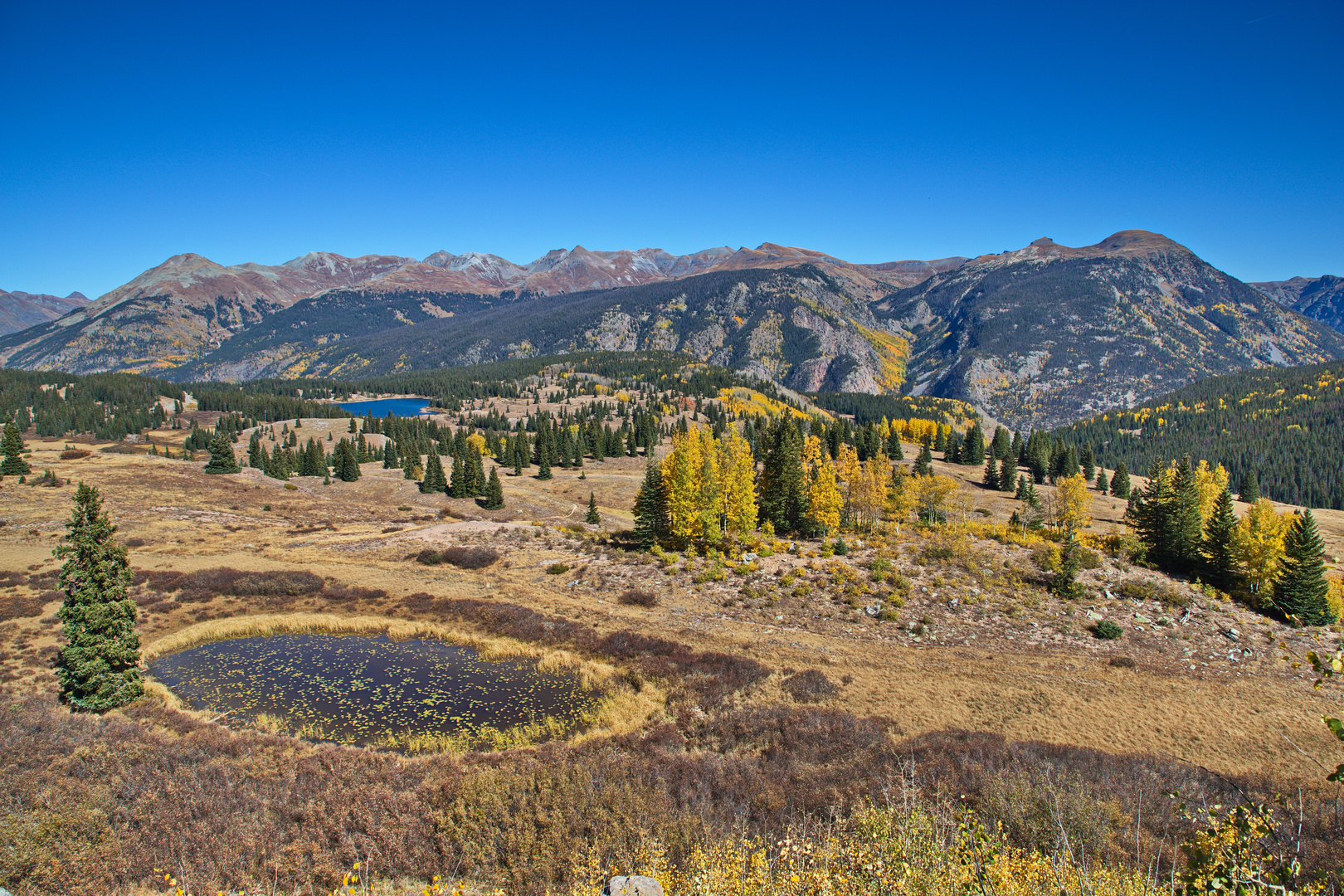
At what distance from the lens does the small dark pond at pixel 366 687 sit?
2820 cm

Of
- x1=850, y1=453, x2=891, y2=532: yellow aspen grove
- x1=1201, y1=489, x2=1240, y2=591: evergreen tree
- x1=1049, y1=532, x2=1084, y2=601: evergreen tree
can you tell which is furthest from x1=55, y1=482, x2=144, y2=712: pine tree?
x1=1201, y1=489, x2=1240, y2=591: evergreen tree

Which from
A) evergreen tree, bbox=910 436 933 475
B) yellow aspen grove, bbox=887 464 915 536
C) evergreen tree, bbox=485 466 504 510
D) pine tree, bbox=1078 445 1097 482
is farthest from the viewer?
pine tree, bbox=1078 445 1097 482

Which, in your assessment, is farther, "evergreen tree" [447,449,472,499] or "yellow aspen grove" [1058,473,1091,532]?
"evergreen tree" [447,449,472,499]

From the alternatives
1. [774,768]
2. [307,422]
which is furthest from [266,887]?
[307,422]

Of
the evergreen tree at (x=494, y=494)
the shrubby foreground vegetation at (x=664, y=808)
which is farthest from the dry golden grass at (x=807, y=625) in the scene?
the evergreen tree at (x=494, y=494)

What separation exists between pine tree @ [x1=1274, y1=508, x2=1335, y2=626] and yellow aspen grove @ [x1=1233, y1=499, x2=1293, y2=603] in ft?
4.19

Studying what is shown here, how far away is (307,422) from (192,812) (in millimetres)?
200265

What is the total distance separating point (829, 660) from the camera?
35750 millimetres

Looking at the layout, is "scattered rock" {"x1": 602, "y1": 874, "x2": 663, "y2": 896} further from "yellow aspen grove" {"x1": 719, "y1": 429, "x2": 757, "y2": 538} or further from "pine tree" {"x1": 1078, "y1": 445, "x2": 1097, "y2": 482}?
"pine tree" {"x1": 1078, "y1": 445, "x2": 1097, "y2": 482}

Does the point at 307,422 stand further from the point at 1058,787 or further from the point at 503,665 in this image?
the point at 1058,787

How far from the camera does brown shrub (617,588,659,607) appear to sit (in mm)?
46344

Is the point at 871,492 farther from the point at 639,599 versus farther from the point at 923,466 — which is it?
the point at 923,466

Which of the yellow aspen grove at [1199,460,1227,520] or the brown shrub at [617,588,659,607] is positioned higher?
the yellow aspen grove at [1199,460,1227,520]

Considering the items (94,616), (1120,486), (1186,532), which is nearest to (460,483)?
(94,616)
